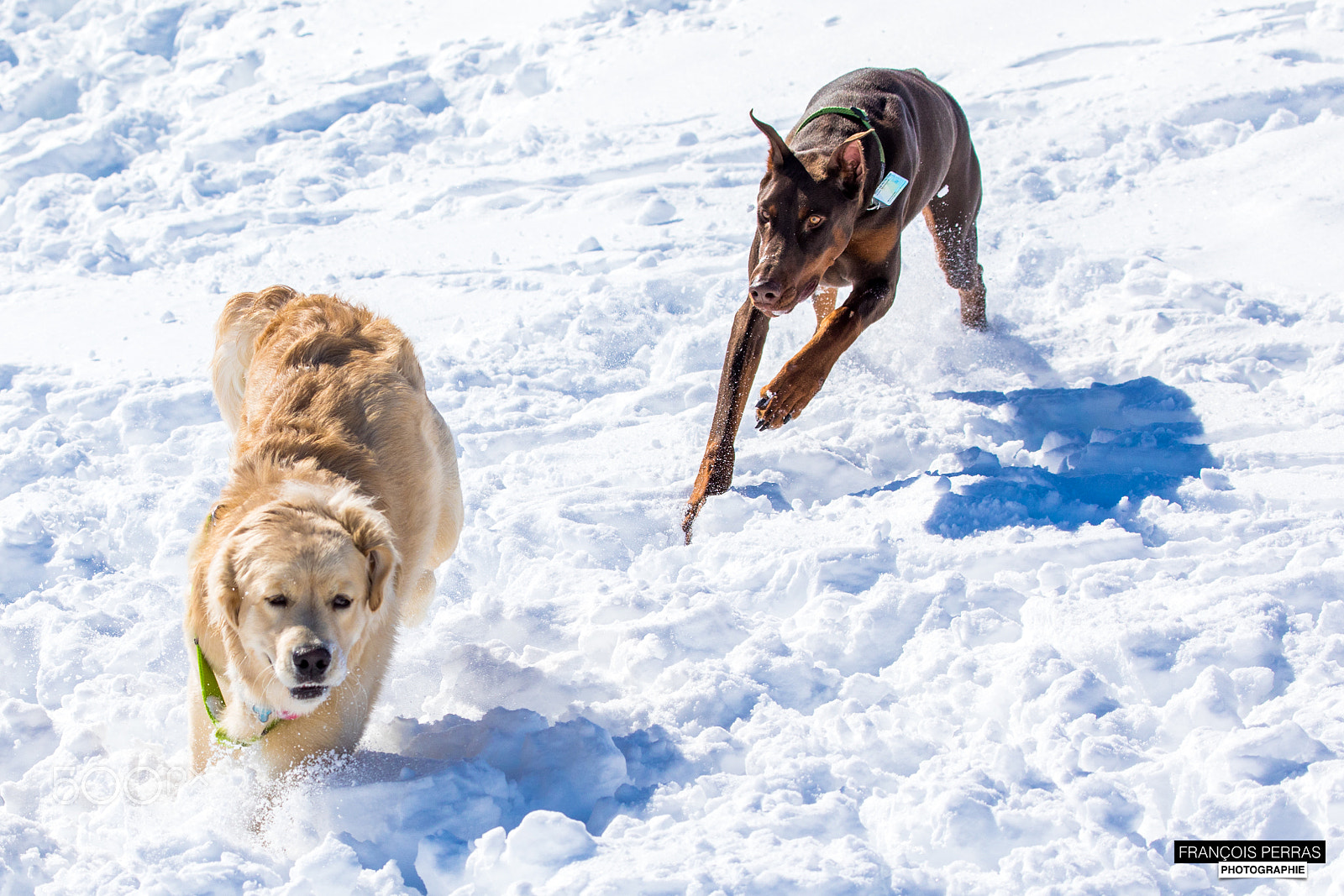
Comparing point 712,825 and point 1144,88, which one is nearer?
point 712,825

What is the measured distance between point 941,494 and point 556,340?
2620mm

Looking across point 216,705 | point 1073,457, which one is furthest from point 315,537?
point 1073,457

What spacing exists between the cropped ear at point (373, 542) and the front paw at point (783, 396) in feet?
5.52

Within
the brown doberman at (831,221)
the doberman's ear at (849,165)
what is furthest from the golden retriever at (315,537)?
the doberman's ear at (849,165)

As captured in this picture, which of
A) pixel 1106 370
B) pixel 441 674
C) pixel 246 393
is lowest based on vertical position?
pixel 1106 370

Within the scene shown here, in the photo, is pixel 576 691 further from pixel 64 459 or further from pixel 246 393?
pixel 64 459

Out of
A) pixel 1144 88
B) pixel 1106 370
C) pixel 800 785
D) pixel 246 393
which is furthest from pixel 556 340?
pixel 1144 88

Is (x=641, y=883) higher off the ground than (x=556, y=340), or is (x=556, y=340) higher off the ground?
(x=641, y=883)

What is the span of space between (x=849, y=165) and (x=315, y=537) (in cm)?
232

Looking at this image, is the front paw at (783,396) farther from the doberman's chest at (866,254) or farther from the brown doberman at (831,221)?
the doberman's chest at (866,254)

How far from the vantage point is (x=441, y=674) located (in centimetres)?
346

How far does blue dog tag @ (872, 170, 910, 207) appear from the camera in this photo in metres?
3.97

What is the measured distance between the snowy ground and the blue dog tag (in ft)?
3.58

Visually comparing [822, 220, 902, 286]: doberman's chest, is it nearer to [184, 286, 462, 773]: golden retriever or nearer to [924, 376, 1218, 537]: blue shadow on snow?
[924, 376, 1218, 537]: blue shadow on snow
